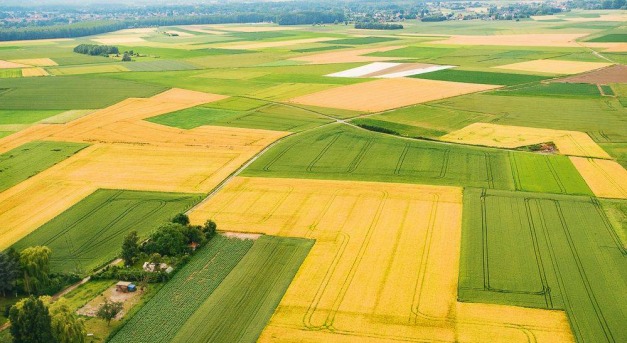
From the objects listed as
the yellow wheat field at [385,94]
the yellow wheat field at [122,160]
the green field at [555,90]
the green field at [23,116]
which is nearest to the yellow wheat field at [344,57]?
the yellow wheat field at [385,94]

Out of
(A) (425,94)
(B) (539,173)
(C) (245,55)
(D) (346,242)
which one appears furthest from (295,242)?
(C) (245,55)

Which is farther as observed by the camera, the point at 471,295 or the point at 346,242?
the point at 346,242

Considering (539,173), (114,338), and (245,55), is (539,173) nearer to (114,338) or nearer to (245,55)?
(114,338)

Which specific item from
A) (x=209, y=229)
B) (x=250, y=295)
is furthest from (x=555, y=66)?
(x=250, y=295)

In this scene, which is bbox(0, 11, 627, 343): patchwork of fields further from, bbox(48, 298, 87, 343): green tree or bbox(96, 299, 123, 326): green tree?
bbox(48, 298, 87, 343): green tree

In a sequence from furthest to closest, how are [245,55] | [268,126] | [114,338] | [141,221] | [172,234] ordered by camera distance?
[245,55] → [268,126] → [141,221] → [172,234] → [114,338]
